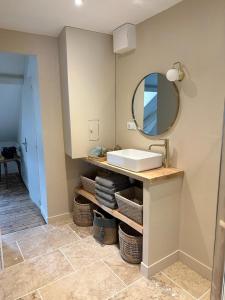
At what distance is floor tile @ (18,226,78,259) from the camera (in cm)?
231

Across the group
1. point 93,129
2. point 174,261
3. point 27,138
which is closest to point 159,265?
point 174,261

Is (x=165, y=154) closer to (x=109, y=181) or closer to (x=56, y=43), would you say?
(x=109, y=181)

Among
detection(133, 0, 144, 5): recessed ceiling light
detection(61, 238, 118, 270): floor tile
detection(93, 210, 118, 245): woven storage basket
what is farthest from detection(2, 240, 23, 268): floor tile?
detection(133, 0, 144, 5): recessed ceiling light

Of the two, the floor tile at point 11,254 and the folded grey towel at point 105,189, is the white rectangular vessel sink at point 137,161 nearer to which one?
the folded grey towel at point 105,189

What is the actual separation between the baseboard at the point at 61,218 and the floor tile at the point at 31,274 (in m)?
0.68

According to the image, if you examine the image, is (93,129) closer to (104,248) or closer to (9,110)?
(104,248)

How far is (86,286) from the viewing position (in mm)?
1840

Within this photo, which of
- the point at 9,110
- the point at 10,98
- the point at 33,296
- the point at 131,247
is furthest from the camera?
the point at 9,110

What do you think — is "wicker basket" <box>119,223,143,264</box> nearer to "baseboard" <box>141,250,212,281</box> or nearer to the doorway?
"baseboard" <box>141,250,212,281</box>

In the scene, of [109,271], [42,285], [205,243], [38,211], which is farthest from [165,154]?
[38,211]

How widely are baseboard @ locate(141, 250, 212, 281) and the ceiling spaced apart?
2.29 metres

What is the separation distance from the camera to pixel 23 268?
2062 millimetres

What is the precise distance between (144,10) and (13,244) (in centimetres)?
276

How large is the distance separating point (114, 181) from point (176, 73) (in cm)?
120
